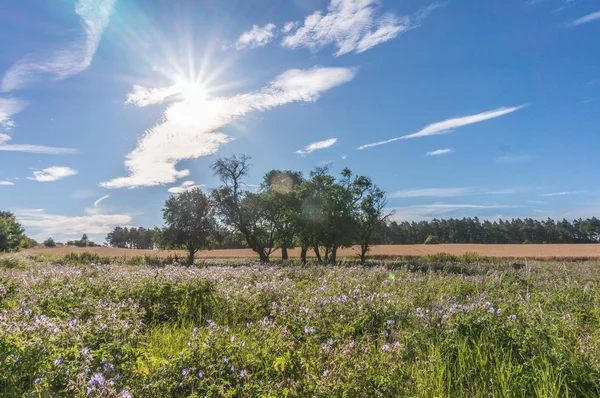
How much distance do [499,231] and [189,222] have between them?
438 ft

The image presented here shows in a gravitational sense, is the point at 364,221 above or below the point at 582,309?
above

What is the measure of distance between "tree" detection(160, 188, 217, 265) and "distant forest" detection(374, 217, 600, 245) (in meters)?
97.2

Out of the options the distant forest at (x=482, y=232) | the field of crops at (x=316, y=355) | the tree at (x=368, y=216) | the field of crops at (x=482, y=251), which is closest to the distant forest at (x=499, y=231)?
the distant forest at (x=482, y=232)

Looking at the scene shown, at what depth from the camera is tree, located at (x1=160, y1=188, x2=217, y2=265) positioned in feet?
134

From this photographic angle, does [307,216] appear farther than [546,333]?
Yes

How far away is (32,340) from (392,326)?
5076 millimetres

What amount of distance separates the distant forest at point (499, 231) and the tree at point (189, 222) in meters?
97.2

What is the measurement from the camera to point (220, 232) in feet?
139

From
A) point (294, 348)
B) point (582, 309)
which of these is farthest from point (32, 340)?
point (582, 309)

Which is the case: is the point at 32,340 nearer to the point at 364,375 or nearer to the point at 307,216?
the point at 364,375

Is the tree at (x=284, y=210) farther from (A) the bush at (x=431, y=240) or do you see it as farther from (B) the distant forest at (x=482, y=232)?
(B) the distant forest at (x=482, y=232)

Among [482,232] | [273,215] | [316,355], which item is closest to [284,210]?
[273,215]

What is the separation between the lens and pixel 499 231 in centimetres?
13488

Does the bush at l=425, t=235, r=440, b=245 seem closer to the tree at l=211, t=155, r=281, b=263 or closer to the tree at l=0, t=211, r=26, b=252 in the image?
the tree at l=211, t=155, r=281, b=263
